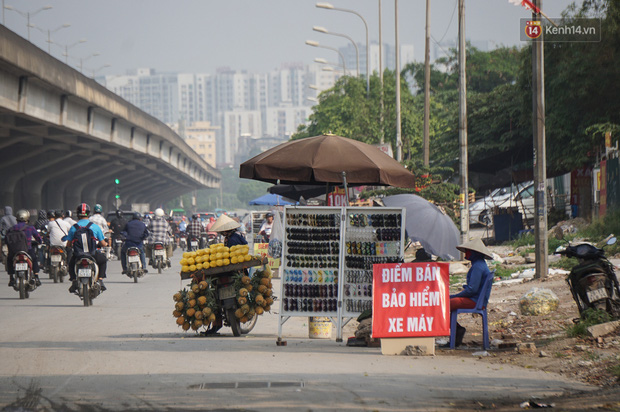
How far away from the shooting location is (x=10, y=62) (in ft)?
97.8

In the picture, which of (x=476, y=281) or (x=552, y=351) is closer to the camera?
(x=552, y=351)

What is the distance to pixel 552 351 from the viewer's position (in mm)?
10562

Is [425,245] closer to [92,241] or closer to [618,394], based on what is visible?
[92,241]

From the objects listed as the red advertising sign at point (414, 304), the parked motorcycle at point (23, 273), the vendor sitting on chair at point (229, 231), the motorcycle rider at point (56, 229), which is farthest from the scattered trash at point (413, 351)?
the motorcycle rider at point (56, 229)

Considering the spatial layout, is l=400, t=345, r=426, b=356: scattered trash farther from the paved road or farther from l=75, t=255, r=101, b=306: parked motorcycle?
l=75, t=255, r=101, b=306: parked motorcycle

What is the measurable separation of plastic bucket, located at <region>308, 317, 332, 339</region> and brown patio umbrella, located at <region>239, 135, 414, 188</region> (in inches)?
74.0

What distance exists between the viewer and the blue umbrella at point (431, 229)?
884 inches

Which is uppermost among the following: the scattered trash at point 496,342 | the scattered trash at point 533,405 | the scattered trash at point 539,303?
the scattered trash at point 539,303

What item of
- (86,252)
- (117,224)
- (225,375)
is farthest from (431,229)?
(117,224)

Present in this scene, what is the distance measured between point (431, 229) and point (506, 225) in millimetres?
15001

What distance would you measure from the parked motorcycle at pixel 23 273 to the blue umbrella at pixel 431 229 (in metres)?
8.47

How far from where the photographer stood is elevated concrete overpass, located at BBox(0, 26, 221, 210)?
33.4 m

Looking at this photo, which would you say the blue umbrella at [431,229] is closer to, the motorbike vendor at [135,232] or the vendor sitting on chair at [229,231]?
the motorbike vendor at [135,232]
